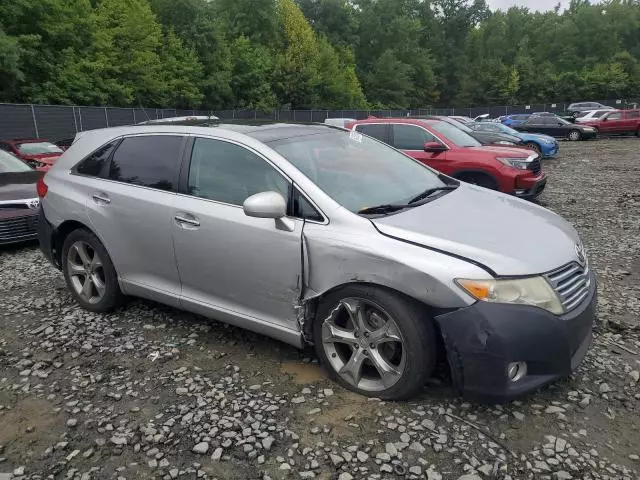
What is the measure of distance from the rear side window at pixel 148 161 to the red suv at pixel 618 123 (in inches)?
1118

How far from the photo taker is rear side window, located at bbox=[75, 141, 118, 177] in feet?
14.1

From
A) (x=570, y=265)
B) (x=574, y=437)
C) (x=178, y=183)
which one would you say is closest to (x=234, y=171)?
(x=178, y=183)

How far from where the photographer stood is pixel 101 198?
4.13 metres

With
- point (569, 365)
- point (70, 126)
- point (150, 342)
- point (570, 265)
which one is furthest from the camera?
point (70, 126)

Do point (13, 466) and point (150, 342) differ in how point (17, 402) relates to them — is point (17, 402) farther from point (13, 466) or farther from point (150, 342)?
point (150, 342)

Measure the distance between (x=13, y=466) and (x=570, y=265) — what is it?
3.19 metres

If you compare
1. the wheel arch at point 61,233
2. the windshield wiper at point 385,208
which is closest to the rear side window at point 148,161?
the wheel arch at point 61,233

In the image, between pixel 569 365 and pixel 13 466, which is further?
pixel 569 365

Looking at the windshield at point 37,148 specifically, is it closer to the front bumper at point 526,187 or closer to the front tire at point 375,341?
the front bumper at point 526,187

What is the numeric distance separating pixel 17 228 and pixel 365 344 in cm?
542

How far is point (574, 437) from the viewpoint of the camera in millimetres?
2674

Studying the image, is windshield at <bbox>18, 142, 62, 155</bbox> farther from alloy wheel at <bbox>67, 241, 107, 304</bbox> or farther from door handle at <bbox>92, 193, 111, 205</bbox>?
door handle at <bbox>92, 193, 111, 205</bbox>

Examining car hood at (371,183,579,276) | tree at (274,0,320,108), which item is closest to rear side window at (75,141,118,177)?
car hood at (371,183,579,276)

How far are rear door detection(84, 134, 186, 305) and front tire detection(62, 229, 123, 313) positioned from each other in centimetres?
13
